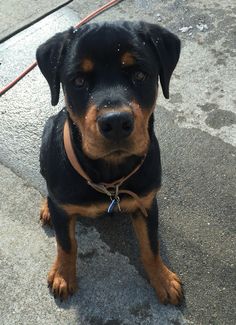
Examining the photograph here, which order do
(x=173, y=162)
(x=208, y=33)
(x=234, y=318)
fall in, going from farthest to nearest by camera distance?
(x=208, y=33)
(x=173, y=162)
(x=234, y=318)

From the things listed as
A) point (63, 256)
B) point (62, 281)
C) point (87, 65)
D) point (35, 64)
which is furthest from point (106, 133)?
point (35, 64)

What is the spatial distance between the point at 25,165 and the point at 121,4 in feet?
7.71

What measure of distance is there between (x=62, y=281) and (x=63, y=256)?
16 centimetres

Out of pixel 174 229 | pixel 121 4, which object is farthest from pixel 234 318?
pixel 121 4

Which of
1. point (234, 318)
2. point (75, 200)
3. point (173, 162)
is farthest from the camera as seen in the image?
point (173, 162)

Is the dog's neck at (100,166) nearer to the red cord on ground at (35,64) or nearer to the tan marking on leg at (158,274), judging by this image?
the tan marking on leg at (158,274)

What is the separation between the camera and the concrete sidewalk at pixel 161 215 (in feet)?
9.77

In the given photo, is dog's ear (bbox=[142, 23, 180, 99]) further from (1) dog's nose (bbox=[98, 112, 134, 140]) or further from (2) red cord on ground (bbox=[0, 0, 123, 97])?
(2) red cord on ground (bbox=[0, 0, 123, 97])

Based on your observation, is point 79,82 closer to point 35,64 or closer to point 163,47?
point 163,47

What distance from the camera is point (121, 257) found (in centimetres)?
321

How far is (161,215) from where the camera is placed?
11.3ft

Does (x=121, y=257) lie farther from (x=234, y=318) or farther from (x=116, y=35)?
(x=116, y=35)

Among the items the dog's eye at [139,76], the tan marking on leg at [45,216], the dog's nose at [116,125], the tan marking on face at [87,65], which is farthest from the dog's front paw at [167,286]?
the tan marking on face at [87,65]

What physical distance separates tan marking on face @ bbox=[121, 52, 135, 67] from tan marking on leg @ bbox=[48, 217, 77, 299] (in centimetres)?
104
